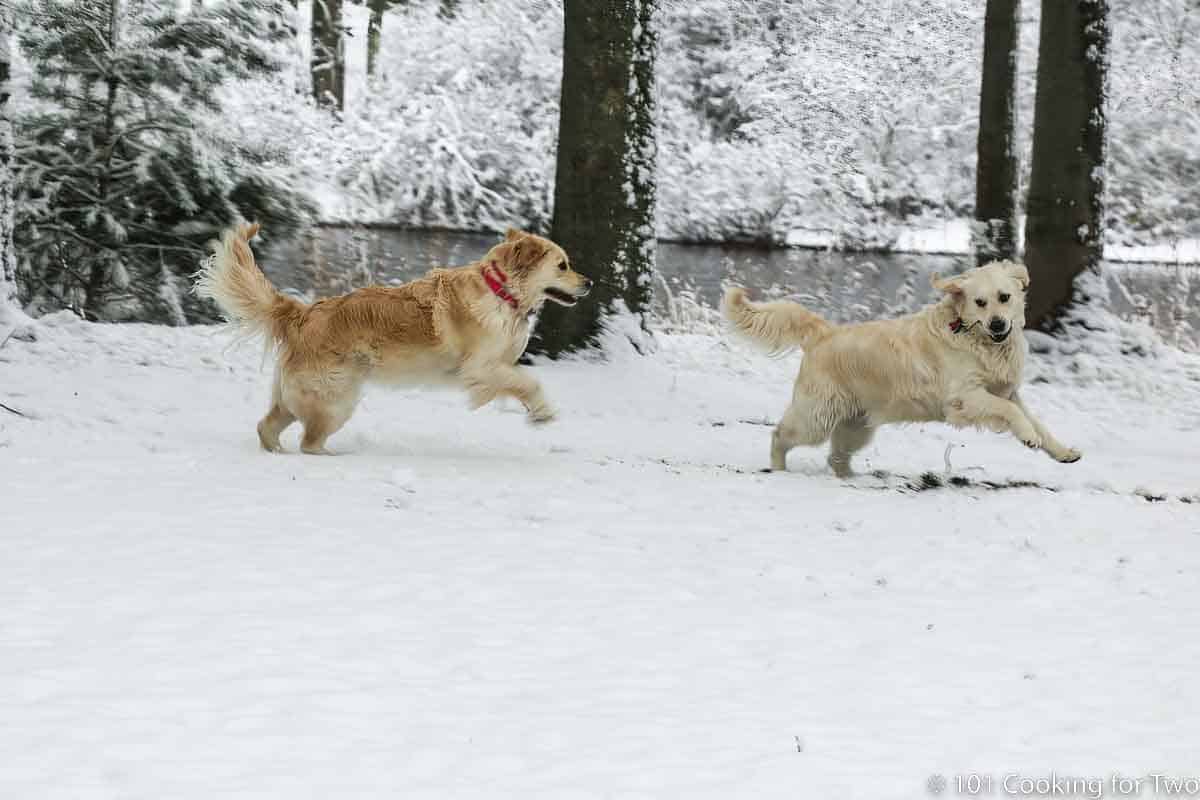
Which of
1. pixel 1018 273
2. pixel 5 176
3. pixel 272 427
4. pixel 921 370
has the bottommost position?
pixel 272 427

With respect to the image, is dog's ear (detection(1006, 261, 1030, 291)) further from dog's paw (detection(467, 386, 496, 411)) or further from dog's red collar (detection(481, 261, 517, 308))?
dog's paw (detection(467, 386, 496, 411))

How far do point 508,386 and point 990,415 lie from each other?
2310mm

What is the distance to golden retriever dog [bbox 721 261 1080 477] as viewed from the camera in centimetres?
584

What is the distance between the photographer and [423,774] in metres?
2.58

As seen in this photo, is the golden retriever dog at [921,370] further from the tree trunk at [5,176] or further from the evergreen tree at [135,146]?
the evergreen tree at [135,146]

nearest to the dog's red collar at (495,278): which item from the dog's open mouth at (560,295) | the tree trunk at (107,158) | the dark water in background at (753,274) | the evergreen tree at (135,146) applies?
the dog's open mouth at (560,295)

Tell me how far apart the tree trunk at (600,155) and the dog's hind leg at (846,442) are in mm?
2534

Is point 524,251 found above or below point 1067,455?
above

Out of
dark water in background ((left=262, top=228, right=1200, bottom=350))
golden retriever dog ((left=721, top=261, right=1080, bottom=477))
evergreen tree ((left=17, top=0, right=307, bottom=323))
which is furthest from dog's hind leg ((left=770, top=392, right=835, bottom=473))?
dark water in background ((left=262, top=228, right=1200, bottom=350))

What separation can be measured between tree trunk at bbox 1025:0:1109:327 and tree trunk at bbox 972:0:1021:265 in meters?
2.31

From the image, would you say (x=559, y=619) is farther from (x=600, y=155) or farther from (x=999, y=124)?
(x=999, y=124)

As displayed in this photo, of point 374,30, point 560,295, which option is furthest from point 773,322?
point 374,30

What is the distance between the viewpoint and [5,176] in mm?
8055

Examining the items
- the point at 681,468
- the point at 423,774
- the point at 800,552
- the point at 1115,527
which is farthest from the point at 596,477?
the point at 423,774
